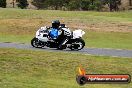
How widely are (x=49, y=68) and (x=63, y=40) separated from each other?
26.9ft

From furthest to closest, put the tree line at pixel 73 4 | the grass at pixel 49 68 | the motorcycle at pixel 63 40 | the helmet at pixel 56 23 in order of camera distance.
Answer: the tree line at pixel 73 4, the motorcycle at pixel 63 40, the helmet at pixel 56 23, the grass at pixel 49 68

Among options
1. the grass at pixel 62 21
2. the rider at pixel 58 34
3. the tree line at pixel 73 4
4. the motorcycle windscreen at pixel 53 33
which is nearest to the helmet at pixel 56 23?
the rider at pixel 58 34

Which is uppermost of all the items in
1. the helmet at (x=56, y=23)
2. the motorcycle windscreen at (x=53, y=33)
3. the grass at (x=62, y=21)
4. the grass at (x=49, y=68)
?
the helmet at (x=56, y=23)

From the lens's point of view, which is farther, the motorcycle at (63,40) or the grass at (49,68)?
the motorcycle at (63,40)

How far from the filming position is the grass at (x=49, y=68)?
1328 centimetres

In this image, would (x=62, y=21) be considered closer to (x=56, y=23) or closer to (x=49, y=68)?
(x=56, y=23)

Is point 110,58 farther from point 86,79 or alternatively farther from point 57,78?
point 86,79

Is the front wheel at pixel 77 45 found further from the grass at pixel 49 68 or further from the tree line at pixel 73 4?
the tree line at pixel 73 4

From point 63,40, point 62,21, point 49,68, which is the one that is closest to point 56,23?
point 63,40

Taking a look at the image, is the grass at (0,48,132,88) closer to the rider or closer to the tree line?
the rider

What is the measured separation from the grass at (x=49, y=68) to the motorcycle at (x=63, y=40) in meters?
4.16

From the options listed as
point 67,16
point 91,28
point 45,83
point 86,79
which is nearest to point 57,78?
point 45,83

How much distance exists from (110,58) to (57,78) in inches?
241

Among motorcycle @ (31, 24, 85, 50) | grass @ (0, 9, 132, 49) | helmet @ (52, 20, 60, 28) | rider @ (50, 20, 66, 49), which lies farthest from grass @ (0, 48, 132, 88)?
grass @ (0, 9, 132, 49)
